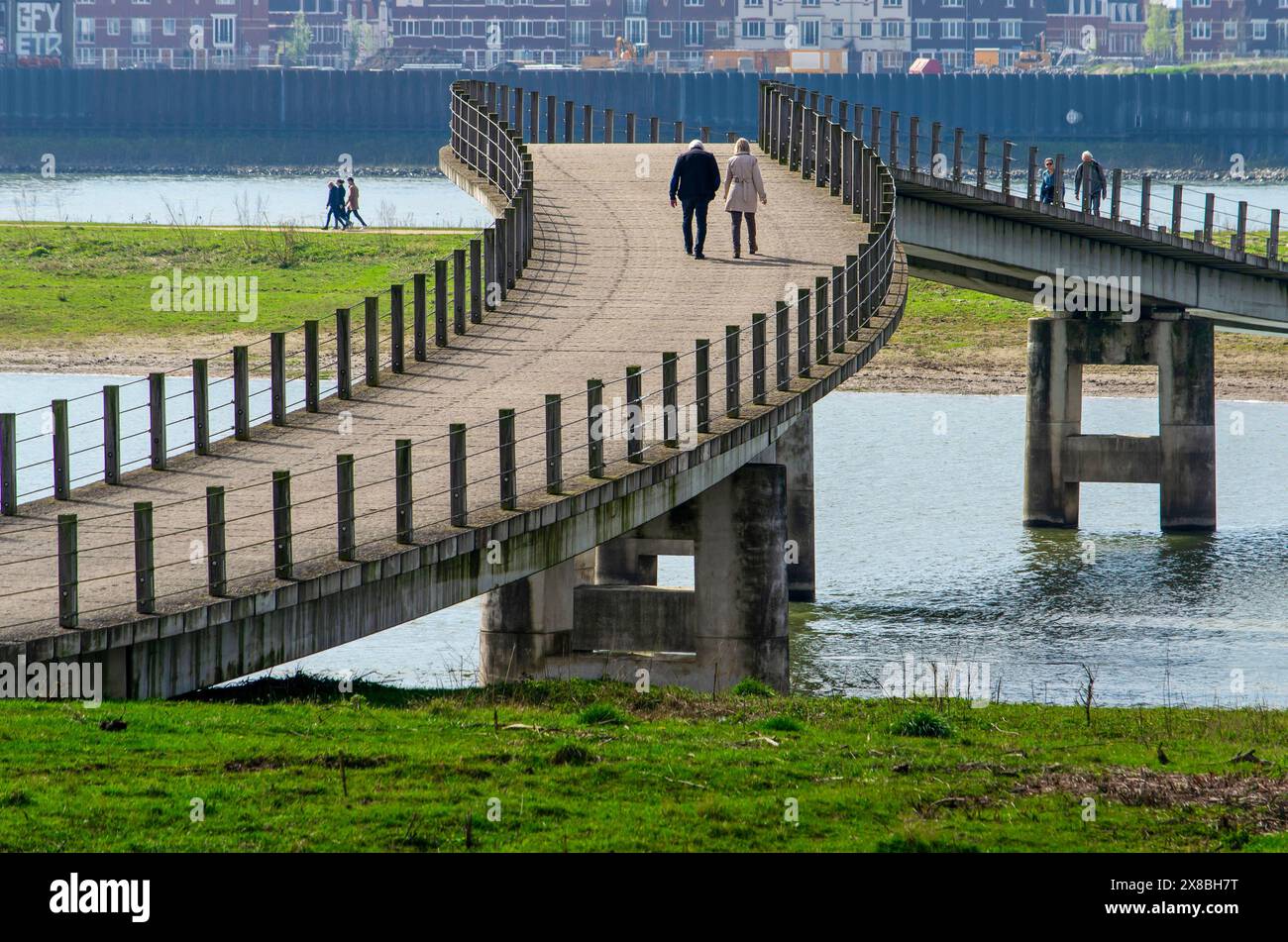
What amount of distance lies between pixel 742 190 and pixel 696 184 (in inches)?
26.3

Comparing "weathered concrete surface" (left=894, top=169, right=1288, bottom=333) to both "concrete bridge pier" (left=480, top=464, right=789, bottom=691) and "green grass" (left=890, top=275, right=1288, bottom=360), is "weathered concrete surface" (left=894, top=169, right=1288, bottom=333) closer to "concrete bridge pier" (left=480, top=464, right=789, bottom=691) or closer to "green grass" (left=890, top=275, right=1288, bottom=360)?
"green grass" (left=890, top=275, right=1288, bottom=360)

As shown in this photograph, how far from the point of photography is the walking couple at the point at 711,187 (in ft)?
96.5

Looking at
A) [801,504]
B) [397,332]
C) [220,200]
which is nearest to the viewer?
[397,332]

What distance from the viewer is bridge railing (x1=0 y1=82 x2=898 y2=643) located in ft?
51.7

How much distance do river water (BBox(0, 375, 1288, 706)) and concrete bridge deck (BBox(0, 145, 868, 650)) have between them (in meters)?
2.72

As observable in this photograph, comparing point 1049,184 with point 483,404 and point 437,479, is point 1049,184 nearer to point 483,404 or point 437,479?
point 483,404

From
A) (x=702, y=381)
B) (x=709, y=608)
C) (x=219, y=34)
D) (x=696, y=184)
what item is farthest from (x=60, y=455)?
(x=219, y=34)

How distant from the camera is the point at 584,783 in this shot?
1271 cm

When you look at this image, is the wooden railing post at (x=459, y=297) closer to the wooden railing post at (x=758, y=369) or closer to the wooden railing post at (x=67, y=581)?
the wooden railing post at (x=758, y=369)

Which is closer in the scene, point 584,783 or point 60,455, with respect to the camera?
point 584,783

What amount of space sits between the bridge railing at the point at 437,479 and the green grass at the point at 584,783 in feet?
3.51

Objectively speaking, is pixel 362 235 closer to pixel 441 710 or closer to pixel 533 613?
pixel 533 613
